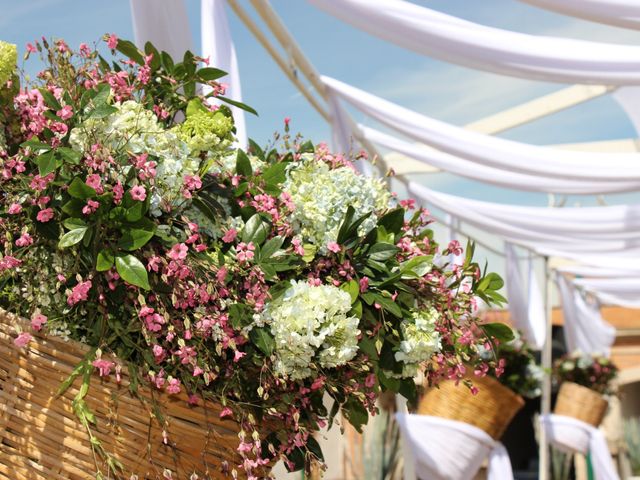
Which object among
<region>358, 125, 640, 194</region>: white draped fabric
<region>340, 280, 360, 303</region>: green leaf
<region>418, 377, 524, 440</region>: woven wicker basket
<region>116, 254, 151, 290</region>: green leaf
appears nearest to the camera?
<region>116, 254, 151, 290</region>: green leaf

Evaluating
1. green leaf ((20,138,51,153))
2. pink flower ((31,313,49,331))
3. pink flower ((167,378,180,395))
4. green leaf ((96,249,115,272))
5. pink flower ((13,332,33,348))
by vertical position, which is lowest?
pink flower ((167,378,180,395))

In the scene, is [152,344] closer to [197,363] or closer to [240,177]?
[197,363]

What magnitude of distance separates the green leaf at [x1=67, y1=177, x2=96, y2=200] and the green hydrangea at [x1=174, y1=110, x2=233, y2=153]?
0.53 feet

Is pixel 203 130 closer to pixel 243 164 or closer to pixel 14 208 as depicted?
pixel 243 164

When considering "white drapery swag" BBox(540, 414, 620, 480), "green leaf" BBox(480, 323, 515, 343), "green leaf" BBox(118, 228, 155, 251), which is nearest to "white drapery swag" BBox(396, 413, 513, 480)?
"white drapery swag" BBox(540, 414, 620, 480)

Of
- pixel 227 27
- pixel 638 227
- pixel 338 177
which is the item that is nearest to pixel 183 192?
pixel 338 177

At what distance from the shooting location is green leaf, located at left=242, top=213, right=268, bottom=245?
2.93ft

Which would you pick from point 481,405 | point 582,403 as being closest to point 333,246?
point 481,405

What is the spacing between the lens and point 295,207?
966 mm

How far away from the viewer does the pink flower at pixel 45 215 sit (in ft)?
2.69

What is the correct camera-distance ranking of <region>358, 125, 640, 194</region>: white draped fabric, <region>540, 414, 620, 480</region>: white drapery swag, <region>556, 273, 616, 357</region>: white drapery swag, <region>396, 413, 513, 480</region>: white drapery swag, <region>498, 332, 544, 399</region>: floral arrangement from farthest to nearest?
1. <region>556, 273, 616, 357</region>: white drapery swag
2. <region>540, 414, 620, 480</region>: white drapery swag
3. <region>498, 332, 544, 399</region>: floral arrangement
4. <region>396, 413, 513, 480</region>: white drapery swag
5. <region>358, 125, 640, 194</region>: white draped fabric

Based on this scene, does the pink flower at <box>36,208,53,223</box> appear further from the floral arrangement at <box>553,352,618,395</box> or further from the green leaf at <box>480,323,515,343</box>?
the floral arrangement at <box>553,352,618,395</box>

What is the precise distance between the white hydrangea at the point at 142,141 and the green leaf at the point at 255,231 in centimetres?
8

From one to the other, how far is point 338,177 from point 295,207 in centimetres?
8
